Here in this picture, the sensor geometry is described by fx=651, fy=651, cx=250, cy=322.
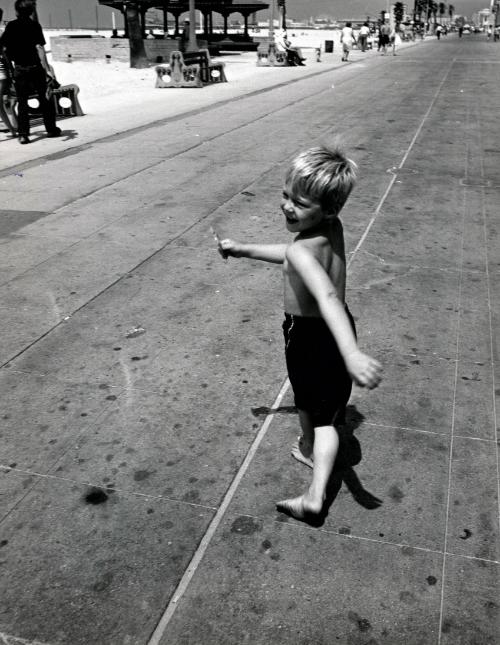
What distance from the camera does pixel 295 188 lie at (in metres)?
2.12

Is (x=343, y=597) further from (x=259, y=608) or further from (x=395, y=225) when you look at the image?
(x=395, y=225)

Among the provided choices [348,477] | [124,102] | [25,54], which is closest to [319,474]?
[348,477]

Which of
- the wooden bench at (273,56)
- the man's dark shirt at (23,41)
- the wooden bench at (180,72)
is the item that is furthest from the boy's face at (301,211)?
the wooden bench at (273,56)

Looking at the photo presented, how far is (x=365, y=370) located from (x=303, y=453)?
35.3 inches

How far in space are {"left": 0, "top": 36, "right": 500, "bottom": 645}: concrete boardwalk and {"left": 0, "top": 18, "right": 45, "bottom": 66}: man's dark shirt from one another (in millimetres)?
4402

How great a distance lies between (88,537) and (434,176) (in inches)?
259

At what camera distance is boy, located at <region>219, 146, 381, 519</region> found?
208 centimetres

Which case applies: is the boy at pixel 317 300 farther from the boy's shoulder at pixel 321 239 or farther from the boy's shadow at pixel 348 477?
the boy's shadow at pixel 348 477

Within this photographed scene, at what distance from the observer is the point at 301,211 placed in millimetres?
2160

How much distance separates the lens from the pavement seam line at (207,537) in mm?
1970

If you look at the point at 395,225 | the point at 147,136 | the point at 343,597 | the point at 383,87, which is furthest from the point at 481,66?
the point at 343,597

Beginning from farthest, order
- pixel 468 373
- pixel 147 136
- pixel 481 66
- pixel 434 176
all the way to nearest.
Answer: pixel 481 66 < pixel 147 136 < pixel 434 176 < pixel 468 373

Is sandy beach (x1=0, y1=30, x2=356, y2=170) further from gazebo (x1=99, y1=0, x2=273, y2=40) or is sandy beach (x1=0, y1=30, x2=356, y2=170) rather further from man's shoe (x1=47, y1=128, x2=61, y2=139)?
gazebo (x1=99, y1=0, x2=273, y2=40)

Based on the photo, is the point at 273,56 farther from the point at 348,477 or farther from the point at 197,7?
the point at 348,477
